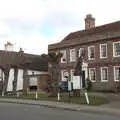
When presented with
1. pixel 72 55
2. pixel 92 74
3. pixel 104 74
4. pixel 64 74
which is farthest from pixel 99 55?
pixel 64 74

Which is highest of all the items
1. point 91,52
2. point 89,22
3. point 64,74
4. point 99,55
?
point 89,22

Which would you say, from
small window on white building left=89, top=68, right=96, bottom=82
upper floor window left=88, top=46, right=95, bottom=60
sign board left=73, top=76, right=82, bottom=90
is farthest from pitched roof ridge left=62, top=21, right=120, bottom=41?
sign board left=73, top=76, right=82, bottom=90

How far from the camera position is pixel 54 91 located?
32844 mm

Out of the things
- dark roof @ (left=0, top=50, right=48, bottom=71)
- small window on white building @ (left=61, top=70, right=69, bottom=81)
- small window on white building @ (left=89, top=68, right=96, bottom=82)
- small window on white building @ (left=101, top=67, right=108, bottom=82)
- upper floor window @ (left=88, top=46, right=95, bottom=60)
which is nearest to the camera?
small window on white building @ (left=101, top=67, right=108, bottom=82)

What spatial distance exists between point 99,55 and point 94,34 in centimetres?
312

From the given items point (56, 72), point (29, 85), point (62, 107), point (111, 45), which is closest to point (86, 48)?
point (111, 45)

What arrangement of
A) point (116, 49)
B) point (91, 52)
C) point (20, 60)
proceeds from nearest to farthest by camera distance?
1. point (116, 49)
2. point (91, 52)
3. point (20, 60)

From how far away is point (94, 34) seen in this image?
152 ft

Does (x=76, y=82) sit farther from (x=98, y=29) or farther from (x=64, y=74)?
(x=98, y=29)

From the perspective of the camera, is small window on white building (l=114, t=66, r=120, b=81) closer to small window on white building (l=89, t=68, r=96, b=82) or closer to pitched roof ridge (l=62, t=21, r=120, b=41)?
small window on white building (l=89, t=68, r=96, b=82)

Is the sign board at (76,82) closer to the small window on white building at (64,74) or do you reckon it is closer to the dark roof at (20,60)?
the small window on white building at (64,74)

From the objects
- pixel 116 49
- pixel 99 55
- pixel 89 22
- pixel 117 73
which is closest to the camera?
pixel 117 73

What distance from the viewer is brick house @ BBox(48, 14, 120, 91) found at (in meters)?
42.4

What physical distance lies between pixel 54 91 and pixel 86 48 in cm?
1511
